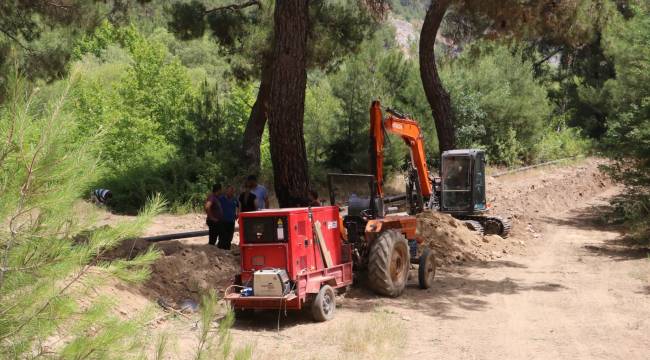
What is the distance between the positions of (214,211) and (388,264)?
11.4ft

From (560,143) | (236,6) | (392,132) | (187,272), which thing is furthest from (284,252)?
(560,143)

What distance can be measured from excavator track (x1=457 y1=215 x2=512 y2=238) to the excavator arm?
2.65m

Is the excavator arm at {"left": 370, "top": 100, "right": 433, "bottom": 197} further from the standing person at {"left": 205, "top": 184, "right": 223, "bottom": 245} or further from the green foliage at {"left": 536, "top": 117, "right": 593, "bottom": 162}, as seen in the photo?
the green foliage at {"left": 536, "top": 117, "right": 593, "bottom": 162}

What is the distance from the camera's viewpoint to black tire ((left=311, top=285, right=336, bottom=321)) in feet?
31.2

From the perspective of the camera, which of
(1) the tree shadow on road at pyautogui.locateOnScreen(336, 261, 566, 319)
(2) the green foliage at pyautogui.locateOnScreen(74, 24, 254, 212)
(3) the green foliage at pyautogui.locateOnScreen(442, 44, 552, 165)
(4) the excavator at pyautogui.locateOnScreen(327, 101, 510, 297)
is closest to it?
(1) the tree shadow on road at pyautogui.locateOnScreen(336, 261, 566, 319)

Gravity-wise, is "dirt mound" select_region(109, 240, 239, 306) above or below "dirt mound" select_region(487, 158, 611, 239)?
below

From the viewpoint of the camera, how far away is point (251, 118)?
74.3 ft

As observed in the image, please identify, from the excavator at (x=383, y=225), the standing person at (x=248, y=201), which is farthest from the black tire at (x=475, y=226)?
the standing person at (x=248, y=201)

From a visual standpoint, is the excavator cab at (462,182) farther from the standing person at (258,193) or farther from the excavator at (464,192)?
the standing person at (258,193)

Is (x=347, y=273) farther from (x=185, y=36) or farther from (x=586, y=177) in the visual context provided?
(x=586, y=177)

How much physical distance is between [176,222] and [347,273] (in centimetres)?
940

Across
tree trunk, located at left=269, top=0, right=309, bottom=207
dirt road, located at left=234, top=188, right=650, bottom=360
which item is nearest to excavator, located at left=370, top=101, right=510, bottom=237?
dirt road, located at left=234, top=188, right=650, bottom=360

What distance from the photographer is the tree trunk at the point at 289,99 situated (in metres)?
12.5

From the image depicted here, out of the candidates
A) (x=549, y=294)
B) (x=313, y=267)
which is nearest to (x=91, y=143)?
(x=313, y=267)
